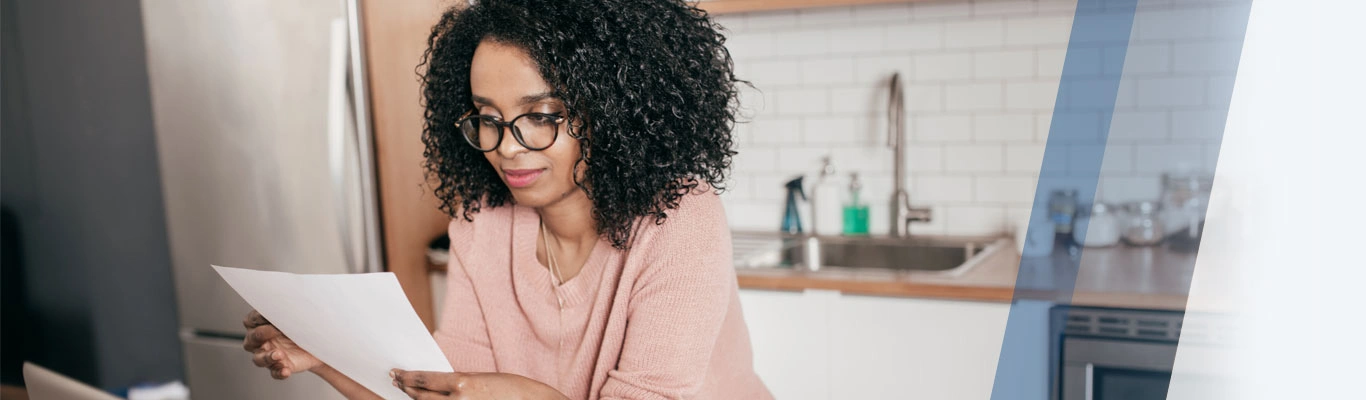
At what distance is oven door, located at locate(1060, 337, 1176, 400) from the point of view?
162cm

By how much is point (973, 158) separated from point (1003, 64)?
9.3 inches

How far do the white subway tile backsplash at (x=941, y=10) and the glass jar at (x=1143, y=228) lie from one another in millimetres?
599

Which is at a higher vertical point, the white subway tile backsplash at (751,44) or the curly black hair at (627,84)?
the white subway tile backsplash at (751,44)

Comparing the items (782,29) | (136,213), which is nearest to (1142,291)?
(782,29)

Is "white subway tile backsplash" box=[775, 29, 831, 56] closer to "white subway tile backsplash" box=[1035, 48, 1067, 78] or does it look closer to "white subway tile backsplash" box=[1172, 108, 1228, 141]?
"white subway tile backsplash" box=[1035, 48, 1067, 78]

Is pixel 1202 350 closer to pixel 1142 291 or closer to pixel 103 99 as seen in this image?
pixel 1142 291

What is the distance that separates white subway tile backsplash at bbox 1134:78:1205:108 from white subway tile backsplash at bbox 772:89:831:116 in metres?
0.73

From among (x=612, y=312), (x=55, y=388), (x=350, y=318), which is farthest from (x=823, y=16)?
(x=55, y=388)

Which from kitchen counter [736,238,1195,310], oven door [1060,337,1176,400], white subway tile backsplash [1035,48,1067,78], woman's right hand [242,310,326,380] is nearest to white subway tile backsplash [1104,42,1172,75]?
white subway tile backsplash [1035,48,1067,78]

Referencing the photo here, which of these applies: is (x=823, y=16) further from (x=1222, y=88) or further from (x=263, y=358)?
(x=263, y=358)

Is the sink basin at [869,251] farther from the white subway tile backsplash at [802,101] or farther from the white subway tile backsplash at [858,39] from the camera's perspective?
the white subway tile backsplash at [858,39]

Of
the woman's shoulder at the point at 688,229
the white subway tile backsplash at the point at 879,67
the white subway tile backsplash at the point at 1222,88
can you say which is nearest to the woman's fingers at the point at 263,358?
the woman's shoulder at the point at 688,229

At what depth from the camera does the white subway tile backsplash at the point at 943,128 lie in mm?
2258

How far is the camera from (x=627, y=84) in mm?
1069
